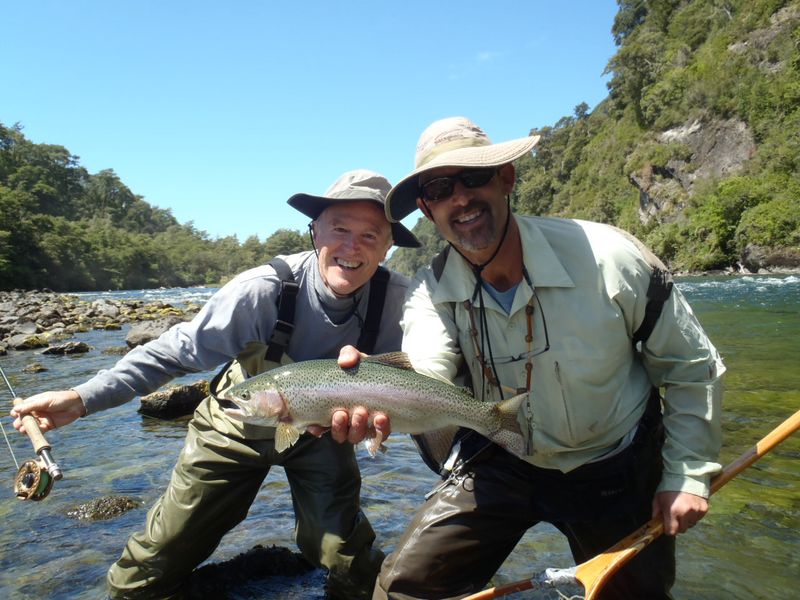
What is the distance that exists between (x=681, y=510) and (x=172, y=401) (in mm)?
7290

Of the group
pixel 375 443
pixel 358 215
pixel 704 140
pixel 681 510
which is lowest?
pixel 681 510

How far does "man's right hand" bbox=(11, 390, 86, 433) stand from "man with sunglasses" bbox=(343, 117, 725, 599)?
5.37 feet

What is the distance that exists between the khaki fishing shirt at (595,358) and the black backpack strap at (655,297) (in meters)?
0.03

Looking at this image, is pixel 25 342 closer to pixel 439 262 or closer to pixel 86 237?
pixel 439 262

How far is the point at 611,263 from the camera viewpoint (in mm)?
2684

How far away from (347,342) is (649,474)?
6.32ft

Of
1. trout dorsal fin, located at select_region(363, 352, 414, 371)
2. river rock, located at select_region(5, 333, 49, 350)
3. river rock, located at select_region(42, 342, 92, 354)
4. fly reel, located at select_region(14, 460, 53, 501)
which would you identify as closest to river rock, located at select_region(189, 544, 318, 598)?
fly reel, located at select_region(14, 460, 53, 501)

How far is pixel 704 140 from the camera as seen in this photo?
159 feet

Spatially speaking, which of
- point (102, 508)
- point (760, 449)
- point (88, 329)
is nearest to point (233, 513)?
point (102, 508)

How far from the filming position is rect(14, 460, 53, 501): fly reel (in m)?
3.03

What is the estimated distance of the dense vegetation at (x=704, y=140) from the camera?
123ft

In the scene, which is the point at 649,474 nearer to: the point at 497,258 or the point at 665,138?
the point at 497,258

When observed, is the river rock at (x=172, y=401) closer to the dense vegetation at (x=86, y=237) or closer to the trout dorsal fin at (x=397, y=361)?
the trout dorsal fin at (x=397, y=361)

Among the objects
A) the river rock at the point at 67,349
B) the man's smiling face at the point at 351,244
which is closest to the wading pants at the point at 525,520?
the man's smiling face at the point at 351,244
